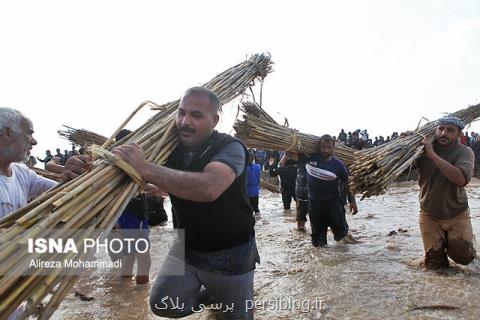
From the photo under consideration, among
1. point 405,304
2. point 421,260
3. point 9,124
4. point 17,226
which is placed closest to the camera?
point 17,226

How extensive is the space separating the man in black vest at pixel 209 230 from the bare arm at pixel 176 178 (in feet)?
0.72

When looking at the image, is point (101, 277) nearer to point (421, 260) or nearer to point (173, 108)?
point (173, 108)

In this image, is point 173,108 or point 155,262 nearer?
point 173,108

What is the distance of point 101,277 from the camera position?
13.3ft

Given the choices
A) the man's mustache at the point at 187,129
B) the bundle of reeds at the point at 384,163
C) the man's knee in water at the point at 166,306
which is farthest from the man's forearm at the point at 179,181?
the bundle of reeds at the point at 384,163

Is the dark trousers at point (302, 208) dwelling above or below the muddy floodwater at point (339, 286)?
above

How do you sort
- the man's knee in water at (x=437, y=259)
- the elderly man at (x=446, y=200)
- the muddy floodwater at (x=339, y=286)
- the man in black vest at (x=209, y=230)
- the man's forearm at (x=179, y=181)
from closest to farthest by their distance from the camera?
1. the man's forearm at (x=179, y=181)
2. the man in black vest at (x=209, y=230)
3. the muddy floodwater at (x=339, y=286)
4. the elderly man at (x=446, y=200)
5. the man's knee in water at (x=437, y=259)

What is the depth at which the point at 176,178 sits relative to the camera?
1.64 meters

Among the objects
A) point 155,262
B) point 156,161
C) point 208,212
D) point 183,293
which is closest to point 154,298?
point 183,293

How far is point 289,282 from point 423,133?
7.25 feet

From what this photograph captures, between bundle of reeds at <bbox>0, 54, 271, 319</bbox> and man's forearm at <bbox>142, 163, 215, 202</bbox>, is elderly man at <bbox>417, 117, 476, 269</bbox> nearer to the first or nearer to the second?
man's forearm at <bbox>142, 163, 215, 202</bbox>

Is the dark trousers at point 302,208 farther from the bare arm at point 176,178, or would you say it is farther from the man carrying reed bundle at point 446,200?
the bare arm at point 176,178

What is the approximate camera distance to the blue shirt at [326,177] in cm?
498

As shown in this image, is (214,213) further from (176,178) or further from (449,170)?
(449,170)
